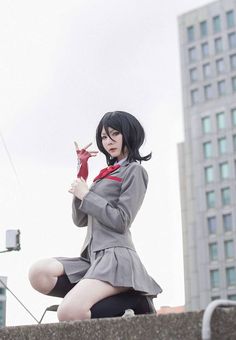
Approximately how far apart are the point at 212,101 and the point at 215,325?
73125mm

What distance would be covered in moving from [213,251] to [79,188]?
68.3 metres

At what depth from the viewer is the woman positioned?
138 inches

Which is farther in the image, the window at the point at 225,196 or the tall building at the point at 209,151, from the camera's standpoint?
the window at the point at 225,196

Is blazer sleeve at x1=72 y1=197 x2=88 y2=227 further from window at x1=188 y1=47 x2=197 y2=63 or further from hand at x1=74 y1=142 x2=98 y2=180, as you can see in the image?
window at x1=188 y1=47 x2=197 y2=63

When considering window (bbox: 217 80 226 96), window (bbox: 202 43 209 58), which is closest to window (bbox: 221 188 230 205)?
window (bbox: 217 80 226 96)

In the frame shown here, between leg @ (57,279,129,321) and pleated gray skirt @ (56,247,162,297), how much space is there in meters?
0.04

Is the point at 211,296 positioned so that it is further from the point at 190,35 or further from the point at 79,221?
the point at 79,221

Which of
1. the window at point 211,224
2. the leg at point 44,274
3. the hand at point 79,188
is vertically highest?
the hand at point 79,188

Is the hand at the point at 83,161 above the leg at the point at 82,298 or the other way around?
above

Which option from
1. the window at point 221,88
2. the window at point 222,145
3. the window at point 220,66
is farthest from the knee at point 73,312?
the window at point 220,66

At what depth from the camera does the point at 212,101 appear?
74.5 m

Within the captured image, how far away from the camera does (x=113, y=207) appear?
3.84m

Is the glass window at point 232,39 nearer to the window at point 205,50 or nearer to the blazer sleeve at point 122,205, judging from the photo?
the window at point 205,50

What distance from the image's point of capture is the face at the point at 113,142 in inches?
164
